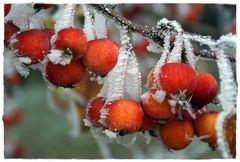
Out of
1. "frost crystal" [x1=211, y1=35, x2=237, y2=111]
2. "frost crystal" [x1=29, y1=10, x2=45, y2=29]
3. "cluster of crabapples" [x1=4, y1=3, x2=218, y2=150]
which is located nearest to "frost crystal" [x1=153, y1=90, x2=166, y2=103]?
"cluster of crabapples" [x1=4, y1=3, x2=218, y2=150]

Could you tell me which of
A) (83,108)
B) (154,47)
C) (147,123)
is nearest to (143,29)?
(154,47)

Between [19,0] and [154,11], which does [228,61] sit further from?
[154,11]

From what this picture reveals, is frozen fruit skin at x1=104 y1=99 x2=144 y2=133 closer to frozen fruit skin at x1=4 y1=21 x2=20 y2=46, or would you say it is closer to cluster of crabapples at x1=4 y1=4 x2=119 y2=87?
cluster of crabapples at x1=4 y1=4 x2=119 y2=87

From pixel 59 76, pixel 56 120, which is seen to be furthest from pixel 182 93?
pixel 56 120

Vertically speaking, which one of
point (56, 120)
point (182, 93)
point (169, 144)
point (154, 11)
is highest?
point (182, 93)

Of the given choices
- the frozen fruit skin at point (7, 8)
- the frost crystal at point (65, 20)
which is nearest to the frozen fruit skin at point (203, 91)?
the frost crystal at point (65, 20)

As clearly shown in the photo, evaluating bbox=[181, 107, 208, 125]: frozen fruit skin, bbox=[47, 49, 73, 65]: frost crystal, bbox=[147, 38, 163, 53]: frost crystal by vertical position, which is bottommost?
bbox=[181, 107, 208, 125]: frozen fruit skin

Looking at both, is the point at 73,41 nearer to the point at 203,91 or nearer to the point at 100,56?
the point at 100,56
